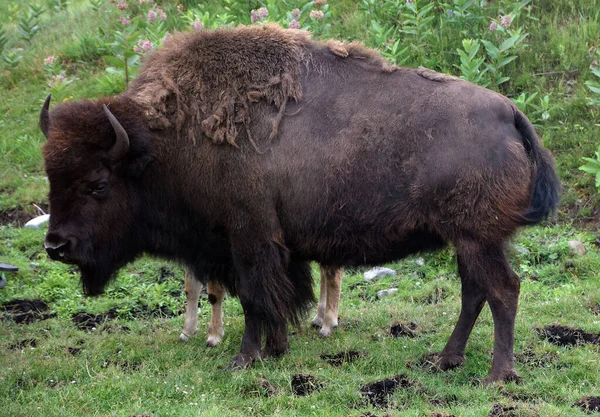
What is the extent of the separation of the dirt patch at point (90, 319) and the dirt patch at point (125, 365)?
98cm

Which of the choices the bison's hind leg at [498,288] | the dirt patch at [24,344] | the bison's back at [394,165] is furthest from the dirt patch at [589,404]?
the dirt patch at [24,344]

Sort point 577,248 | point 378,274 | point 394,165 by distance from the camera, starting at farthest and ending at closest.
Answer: point 378,274 < point 577,248 < point 394,165

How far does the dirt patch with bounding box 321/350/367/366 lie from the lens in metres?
6.13

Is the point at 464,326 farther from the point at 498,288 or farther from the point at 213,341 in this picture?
the point at 213,341

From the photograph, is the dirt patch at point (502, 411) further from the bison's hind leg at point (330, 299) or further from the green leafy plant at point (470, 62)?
the green leafy plant at point (470, 62)

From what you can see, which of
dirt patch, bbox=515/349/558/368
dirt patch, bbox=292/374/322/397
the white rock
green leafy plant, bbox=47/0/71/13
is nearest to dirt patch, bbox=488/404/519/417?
dirt patch, bbox=515/349/558/368

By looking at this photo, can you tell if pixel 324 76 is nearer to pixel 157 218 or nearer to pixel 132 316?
pixel 157 218

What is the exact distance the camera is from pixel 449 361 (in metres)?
6.10

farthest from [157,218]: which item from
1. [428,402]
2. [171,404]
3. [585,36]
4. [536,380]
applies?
[585,36]

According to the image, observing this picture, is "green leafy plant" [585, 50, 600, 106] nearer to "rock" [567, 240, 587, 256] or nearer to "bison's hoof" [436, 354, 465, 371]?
"rock" [567, 240, 587, 256]

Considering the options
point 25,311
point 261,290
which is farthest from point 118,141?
point 25,311

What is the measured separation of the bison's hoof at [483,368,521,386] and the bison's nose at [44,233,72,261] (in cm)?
302

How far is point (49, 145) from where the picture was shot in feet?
20.1

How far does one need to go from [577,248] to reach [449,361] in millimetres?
2638
